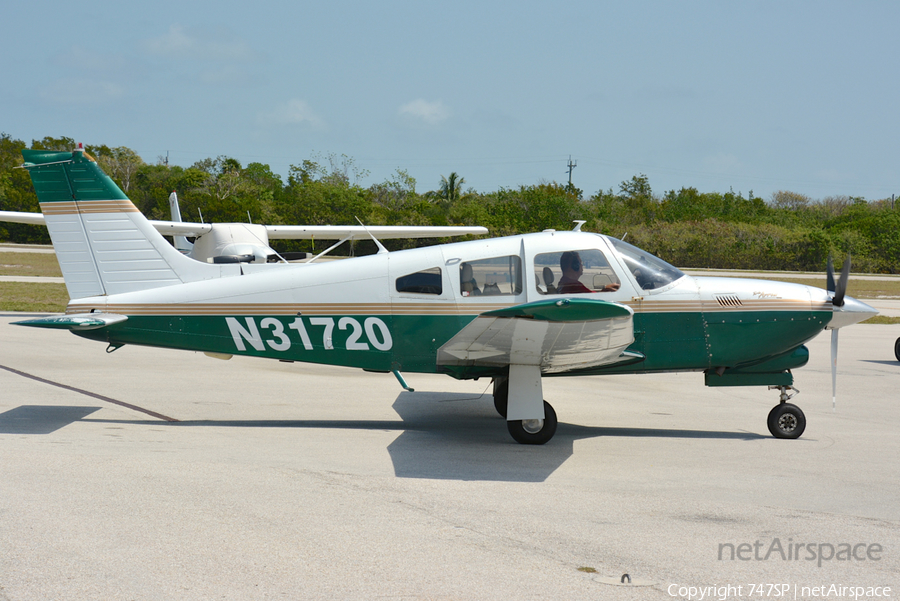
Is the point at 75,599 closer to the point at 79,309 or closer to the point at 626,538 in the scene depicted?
the point at 626,538

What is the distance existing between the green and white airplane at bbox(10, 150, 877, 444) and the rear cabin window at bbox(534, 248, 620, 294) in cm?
1

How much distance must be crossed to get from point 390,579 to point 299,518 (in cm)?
116

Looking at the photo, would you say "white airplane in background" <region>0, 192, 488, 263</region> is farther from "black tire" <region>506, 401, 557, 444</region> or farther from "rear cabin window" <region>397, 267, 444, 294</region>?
"black tire" <region>506, 401, 557, 444</region>

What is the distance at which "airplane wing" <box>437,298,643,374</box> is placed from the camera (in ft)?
18.6

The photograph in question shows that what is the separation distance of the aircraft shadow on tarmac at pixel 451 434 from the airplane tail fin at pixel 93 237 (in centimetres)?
145

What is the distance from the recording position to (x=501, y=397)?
849 cm

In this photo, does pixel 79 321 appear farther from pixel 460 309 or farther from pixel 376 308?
pixel 460 309

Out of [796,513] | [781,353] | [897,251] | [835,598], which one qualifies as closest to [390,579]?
[835,598]

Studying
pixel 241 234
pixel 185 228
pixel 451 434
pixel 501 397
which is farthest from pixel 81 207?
pixel 185 228

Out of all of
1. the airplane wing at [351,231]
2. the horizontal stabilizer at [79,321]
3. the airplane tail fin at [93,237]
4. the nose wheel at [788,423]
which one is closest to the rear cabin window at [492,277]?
the airplane tail fin at [93,237]

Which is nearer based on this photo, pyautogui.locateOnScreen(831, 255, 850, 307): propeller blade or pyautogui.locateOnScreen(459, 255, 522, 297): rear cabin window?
pyautogui.locateOnScreen(831, 255, 850, 307): propeller blade

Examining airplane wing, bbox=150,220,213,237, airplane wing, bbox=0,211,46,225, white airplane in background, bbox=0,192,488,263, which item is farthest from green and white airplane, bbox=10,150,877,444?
airplane wing, bbox=150,220,213,237

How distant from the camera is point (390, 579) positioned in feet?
12.5

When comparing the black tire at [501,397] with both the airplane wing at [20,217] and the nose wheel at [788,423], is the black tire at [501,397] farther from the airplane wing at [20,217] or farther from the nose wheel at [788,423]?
the airplane wing at [20,217]
